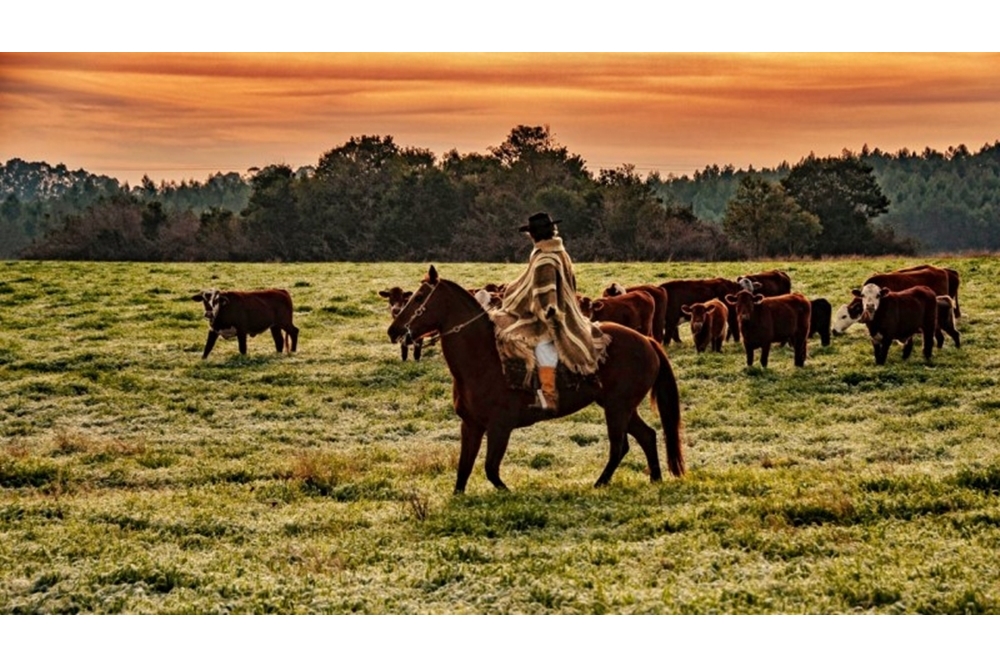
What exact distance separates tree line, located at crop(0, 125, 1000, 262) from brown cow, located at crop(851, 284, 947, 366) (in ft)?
14.7

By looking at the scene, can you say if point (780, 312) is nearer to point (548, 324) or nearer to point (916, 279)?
point (916, 279)

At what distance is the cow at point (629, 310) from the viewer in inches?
762

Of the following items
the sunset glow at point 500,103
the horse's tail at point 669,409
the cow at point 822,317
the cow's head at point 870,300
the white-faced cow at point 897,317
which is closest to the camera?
the horse's tail at point 669,409

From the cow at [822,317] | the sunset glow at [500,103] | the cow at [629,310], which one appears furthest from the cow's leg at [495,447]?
the cow at [822,317]

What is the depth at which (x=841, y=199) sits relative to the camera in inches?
1371

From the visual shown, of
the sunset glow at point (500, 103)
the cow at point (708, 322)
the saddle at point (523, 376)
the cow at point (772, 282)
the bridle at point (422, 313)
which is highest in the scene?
the sunset glow at point (500, 103)

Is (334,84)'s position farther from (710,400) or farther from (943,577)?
(943,577)

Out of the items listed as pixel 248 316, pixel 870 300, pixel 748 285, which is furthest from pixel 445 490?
pixel 748 285

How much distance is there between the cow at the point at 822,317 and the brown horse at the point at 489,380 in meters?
9.91

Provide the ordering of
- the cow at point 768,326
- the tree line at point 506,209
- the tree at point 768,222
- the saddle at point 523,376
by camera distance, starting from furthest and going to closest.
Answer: the tree at point 768,222 < the tree line at point 506,209 < the cow at point 768,326 < the saddle at point 523,376

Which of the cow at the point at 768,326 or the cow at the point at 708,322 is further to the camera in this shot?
the cow at the point at 708,322

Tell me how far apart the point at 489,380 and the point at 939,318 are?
11329mm

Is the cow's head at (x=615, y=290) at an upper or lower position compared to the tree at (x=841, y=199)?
lower

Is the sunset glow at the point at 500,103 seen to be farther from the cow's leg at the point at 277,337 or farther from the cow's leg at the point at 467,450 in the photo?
the cow's leg at the point at 467,450
